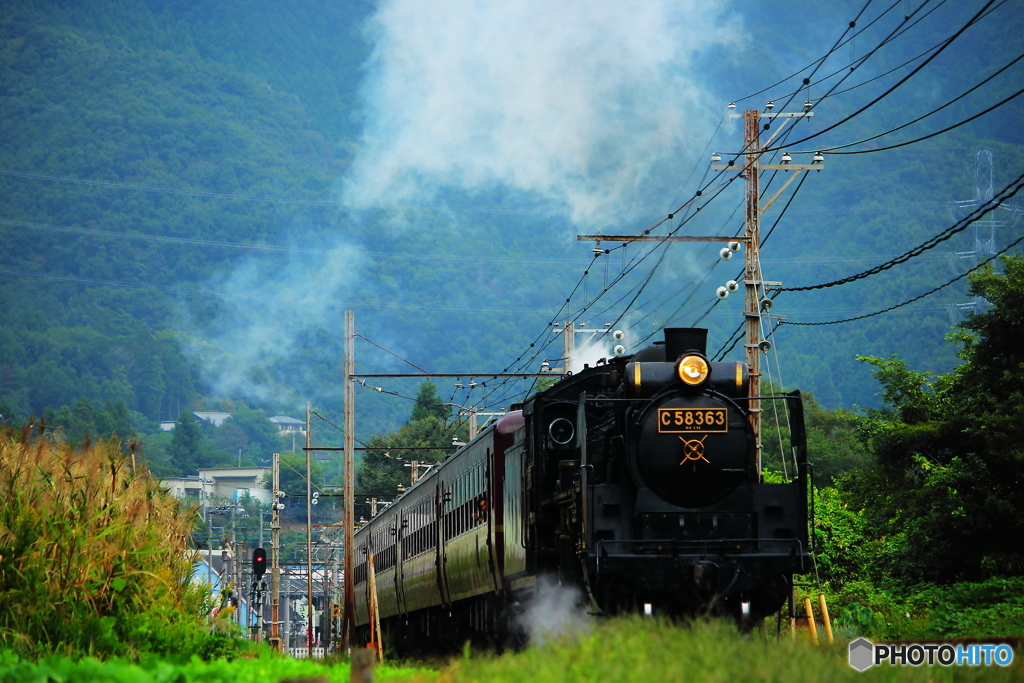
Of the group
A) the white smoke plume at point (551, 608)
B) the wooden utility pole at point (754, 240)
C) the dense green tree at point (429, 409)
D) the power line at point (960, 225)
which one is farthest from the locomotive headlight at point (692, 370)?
the dense green tree at point (429, 409)

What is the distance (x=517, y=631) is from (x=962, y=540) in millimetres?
14849

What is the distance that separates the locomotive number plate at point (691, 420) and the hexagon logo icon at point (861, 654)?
3457 mm

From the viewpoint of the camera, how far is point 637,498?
11.2 metres

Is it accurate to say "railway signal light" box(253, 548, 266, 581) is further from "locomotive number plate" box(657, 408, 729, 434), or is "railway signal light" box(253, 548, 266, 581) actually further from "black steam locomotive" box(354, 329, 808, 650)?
"locomotive number plate" box(657, 408, 729, 434)

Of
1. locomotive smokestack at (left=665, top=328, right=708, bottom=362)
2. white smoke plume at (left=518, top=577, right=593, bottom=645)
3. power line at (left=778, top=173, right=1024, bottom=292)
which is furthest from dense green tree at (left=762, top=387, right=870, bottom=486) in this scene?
locomotive smokestack at (left=665, top=328, right=708, bottom=362)

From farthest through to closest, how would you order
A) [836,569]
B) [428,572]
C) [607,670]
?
[836,569], [428,572], [607,670]

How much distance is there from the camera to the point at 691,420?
11.2 meters

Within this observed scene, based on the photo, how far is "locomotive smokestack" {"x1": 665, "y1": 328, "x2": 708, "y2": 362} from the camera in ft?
39.1

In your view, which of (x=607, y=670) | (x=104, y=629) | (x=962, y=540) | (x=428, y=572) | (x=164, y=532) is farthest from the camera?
(x=962, y=540)

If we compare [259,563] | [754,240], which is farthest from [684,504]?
[259,563]

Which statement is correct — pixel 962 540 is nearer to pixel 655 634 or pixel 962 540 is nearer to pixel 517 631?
pixel 517 631

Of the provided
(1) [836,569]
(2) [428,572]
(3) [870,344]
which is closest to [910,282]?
(3) [870,344]

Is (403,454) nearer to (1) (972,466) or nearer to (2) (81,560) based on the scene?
(1) (972,466)

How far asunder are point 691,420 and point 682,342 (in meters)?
1.08
